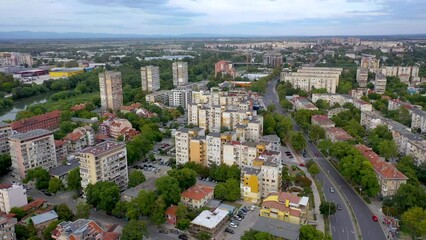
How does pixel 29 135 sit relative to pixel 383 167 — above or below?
above

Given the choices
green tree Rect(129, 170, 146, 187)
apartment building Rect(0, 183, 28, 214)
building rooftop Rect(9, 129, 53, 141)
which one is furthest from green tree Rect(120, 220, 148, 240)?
building rooftop Rect(9, 129, 53, 141)

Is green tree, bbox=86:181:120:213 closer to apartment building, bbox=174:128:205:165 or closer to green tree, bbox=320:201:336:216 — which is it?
apartment building, bbox=174:128:205:165

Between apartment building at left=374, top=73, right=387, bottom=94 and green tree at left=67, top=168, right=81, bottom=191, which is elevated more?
apartment building at left=374, top=73, right=387, bottom=94

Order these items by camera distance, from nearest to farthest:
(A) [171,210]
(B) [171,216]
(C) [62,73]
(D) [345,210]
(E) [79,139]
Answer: (B) [171,216] < (A) [171,210] < (D) [345,210] < (E) [79,139] < (C) [62,73]

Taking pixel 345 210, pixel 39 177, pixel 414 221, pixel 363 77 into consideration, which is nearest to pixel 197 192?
pixel 345 210

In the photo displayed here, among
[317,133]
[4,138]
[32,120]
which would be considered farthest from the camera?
[32,120]

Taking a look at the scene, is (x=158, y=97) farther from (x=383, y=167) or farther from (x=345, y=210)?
(x=345, y=210)

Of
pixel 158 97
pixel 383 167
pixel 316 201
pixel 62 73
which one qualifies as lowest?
pixel 316 201
